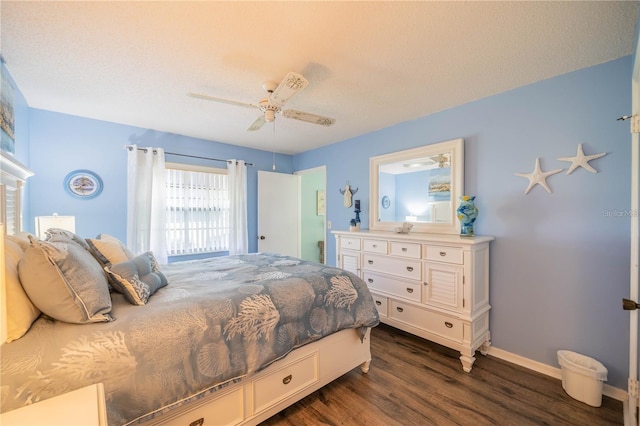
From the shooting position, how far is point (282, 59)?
6.04 feet

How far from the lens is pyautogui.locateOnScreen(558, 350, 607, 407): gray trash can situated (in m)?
1.77

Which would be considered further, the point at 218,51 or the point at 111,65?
the point at 111,65

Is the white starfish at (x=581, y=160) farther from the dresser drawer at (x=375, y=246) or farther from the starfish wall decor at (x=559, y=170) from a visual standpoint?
the dresser drawer at (x=375, y=246)

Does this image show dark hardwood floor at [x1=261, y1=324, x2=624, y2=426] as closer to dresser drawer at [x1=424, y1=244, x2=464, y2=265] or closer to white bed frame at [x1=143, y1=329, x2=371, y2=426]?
white bed frame at [x1=143, y1=329, x2=371, y2=426]

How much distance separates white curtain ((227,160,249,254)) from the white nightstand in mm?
3313

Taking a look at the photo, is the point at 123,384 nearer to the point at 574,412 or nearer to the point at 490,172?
the point at 574,412

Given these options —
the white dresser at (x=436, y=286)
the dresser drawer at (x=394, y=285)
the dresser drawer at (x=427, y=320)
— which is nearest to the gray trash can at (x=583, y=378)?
the white dresser at (x=436, y=286)

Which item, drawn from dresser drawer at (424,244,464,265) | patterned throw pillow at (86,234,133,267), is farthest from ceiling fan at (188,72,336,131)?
dresser drawer at (424,244,464,265)

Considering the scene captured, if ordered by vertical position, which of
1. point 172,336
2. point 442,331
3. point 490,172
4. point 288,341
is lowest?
point 442,331

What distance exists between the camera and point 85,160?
9.96 feet

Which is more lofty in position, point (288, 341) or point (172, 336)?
point (172, 336)

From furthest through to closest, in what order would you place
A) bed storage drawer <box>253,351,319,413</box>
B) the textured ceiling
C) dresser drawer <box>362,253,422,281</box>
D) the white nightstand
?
dresser drawer <box>362,253,422,281</box>
bed storage drawer <box>253,351,319,413</box>
the textured ceiling
the white nightstand

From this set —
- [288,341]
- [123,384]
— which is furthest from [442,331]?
[123,384]

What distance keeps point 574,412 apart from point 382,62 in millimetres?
2761
